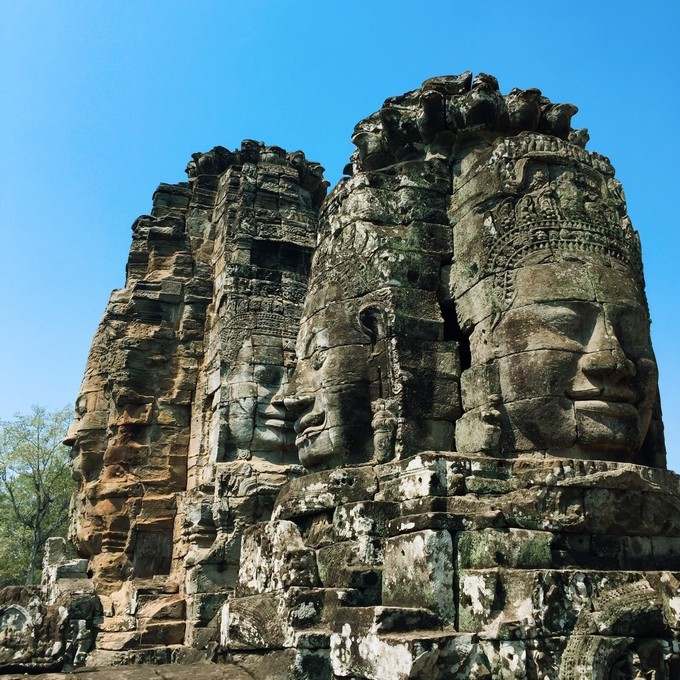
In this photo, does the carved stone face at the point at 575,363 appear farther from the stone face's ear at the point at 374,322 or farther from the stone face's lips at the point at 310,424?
the stone face's lips at the point at 310,424

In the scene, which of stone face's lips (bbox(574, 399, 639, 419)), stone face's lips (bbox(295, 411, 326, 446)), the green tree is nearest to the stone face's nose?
stone face's lips (bbox(574, 399, 639, 419))

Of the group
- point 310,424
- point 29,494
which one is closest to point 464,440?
point 310,424

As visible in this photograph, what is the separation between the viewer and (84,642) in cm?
805

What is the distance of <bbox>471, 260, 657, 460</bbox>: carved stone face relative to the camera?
19.6 feet

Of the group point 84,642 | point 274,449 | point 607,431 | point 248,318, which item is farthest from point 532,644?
point 248,318

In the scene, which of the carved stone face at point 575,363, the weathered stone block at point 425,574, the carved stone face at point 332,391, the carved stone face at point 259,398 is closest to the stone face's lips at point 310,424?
the carved stone face at point 332,391

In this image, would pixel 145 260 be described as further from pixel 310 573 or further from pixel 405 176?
pixel 310 573

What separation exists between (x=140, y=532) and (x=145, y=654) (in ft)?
10.8

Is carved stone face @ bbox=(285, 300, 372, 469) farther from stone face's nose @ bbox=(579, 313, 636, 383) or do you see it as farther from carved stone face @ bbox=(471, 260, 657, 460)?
stone face's nose @ bbox=(579, 313, 636, 383)

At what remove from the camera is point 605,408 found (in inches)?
235

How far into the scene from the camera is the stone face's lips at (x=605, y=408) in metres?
5.96

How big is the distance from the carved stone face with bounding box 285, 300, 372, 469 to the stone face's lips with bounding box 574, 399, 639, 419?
1758 millimetres

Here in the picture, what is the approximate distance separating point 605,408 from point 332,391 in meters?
2.24

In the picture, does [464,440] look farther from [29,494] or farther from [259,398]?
[29,494]
